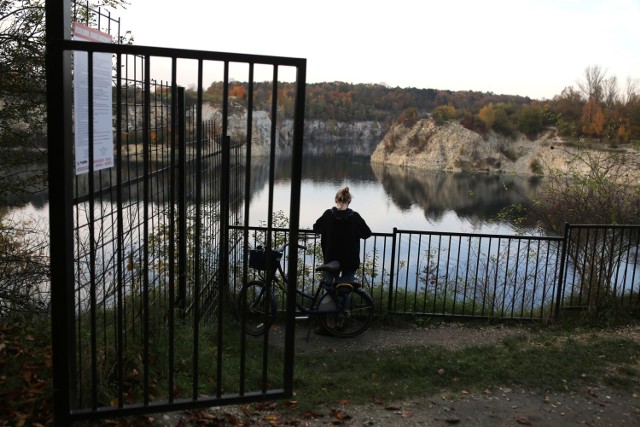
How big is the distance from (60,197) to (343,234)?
419 centimetres

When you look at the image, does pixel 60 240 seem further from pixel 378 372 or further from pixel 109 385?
pixel 378 372

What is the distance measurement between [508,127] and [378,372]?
59675mm

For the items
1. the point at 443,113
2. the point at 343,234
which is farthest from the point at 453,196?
the point at 343,234

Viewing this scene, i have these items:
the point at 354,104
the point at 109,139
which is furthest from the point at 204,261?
the point at 354,104

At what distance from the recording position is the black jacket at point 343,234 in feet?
21.6

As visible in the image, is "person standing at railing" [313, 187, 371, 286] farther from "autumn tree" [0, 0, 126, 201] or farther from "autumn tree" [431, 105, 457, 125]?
"autumn tree" [431, 105, 457, 125]

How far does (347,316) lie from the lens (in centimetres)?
662

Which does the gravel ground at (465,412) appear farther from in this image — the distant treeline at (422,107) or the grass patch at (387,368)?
the distant treeline at (422,107)

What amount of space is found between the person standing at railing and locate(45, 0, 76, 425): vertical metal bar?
4.00 metres

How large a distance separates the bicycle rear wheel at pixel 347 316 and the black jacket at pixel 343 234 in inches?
13.9

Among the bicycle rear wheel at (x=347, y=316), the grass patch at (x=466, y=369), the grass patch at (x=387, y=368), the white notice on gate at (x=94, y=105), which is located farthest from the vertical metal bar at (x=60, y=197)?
the bicycle rear wheel at (x=347, y=316)

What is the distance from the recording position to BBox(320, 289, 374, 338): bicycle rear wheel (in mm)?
6613

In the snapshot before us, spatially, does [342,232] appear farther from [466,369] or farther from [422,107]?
[422,107]

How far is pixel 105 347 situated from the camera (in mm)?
3461
